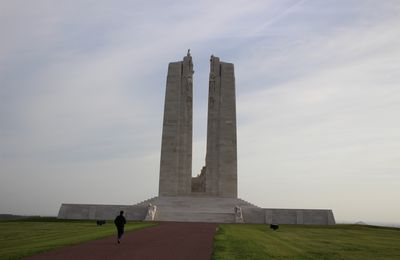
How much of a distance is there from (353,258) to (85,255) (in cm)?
739

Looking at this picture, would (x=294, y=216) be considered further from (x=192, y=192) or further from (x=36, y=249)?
(x=36, y=249)

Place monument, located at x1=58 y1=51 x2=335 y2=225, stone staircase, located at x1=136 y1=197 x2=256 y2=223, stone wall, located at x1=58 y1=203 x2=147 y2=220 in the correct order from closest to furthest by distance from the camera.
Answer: stone staircase, located at x1=136 y1=197 x2=256 y2=223, stone wall, located at x1=58 y1=203 x2=147 y2=220, monument, located at x1=58 y1=51 x2=335 y2=225

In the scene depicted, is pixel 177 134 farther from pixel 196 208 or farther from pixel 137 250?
pixel 137 250

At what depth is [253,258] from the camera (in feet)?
39.2

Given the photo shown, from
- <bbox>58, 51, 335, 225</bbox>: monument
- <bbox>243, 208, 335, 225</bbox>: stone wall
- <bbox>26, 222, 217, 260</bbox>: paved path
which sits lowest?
<bbox>26, 222, 217, 260</bbox>: paved path

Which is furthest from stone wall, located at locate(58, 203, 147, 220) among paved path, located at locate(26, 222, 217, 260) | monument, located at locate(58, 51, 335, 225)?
paved path, located at locate(26, 222, 217, 260)

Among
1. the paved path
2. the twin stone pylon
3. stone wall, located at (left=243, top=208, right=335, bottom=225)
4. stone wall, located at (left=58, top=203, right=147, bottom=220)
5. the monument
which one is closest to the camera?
the paved path

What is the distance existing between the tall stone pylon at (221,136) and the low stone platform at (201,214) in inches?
238

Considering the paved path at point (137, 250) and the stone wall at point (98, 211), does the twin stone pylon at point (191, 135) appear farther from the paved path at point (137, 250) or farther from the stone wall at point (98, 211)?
the paved path at point (137, 250)

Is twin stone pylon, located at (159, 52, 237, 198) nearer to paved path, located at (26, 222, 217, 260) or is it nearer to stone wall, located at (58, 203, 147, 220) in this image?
stone wall, located at (58, 203, 147, 220)

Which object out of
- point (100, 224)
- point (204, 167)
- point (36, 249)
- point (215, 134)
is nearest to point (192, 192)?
point (204, 167)

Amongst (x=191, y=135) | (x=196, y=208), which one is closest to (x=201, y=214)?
(x=196, y=208)

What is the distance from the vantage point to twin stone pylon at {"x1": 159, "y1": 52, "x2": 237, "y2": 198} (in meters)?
46.2

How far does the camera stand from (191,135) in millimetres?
47875
